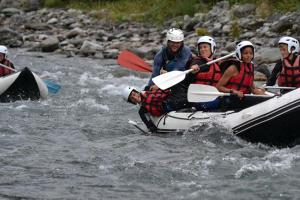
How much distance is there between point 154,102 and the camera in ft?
30.5

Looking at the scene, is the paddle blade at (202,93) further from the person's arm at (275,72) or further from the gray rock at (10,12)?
the gray rock at (10,12)

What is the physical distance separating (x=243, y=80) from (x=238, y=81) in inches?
2.6

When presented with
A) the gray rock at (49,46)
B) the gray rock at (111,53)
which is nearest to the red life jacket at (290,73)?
the gray rock at (111,53)

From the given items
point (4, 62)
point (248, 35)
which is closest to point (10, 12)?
point (248, 35)

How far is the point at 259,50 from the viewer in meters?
16.1

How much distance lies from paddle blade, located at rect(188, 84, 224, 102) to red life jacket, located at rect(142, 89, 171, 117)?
49 cm

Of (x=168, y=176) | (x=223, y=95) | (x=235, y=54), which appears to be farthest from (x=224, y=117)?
(x=168, y=176)

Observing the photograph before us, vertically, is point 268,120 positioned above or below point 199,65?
below

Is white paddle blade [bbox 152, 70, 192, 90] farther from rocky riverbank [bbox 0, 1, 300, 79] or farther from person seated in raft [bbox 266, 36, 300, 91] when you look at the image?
rocky riverbank [bbox 0, 1, 300, 79]

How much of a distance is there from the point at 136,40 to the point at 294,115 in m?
14.0

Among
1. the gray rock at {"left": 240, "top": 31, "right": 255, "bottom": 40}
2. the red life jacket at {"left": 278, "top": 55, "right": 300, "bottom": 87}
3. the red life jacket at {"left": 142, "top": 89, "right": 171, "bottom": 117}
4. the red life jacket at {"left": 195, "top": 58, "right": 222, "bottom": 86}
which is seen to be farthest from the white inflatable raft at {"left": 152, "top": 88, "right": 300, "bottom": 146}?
the gray rock at {"left": 240, "top": 31, "right": 255, "bottom": 40}

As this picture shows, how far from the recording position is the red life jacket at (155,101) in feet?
30.5

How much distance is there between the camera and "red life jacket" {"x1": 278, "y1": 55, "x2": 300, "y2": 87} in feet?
29.3

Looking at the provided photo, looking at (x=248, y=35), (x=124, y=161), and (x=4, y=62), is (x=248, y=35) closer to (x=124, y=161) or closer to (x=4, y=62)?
(x=4, y=62)
